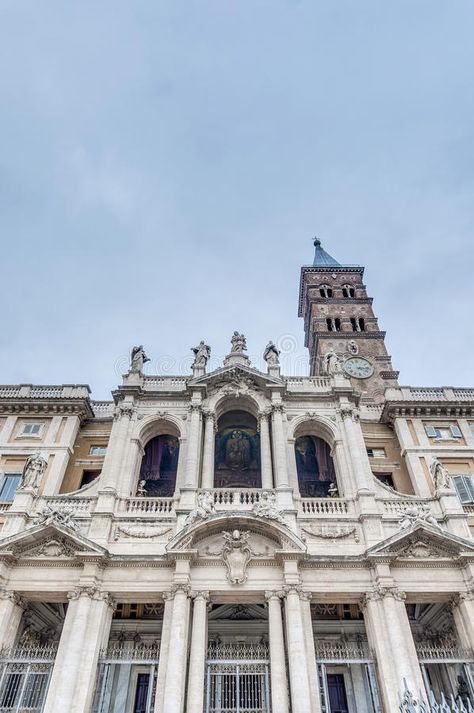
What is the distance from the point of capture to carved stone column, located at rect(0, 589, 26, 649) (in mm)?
17250

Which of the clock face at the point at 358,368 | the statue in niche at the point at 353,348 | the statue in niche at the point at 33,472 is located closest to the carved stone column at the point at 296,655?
the statue in niche at the point at 33,472

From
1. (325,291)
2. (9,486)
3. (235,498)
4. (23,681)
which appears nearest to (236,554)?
(235,498)

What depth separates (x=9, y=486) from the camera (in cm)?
2328

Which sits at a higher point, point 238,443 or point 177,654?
point 238,443

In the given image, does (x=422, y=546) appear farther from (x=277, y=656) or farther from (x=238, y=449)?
(x=238, y=449)

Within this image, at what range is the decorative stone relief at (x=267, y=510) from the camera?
1908 cm

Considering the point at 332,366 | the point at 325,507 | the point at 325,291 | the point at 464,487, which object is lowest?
the point at 325,507

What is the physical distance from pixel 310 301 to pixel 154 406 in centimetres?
2633

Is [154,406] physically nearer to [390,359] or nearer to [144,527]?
[144,527]

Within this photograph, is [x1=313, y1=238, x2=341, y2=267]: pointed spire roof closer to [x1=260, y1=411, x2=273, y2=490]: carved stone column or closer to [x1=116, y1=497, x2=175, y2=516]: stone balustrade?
[x1=260, y1=411, x2=273, y2=490]: carved stone column

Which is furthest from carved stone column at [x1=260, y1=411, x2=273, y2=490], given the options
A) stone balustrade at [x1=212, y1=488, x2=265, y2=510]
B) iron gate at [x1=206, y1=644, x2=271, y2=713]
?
iron gate at [x1=206, y1=644, x2=271, y2=713]

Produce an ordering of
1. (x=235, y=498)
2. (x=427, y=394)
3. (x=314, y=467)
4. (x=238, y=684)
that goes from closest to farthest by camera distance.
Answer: (x=238, y=684), (x=235, y=498), (x=314, y=467), (x=427, y=394)

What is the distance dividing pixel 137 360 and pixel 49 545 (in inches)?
443

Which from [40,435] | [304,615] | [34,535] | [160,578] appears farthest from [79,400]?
[304,615]
